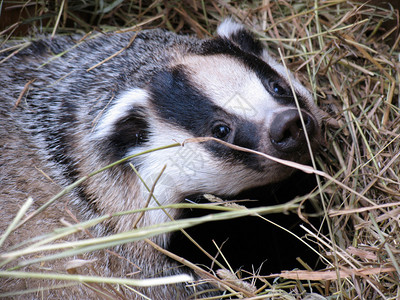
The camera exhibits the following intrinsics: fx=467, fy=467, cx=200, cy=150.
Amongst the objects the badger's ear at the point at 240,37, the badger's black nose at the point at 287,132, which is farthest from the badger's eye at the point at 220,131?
the badger's ear at the point at 240,37

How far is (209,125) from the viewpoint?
2990 millimetres

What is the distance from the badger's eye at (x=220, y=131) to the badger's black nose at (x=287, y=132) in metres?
0.31

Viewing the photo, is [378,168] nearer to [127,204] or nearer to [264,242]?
[264,242]

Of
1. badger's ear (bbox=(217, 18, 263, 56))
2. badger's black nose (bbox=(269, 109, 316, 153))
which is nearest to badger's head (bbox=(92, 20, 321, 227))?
badger's black nose (bbox=(269, 109, 316, 153))

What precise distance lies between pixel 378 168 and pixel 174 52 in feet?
5.77

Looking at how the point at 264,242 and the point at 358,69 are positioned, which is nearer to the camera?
the point at 264,242

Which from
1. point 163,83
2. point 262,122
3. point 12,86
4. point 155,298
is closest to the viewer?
point 262,122

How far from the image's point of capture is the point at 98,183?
3.26 meters

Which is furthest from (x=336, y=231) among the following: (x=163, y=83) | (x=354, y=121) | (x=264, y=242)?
(x=163, y=83)

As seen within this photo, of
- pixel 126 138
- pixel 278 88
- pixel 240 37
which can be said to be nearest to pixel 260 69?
pixel 278 88

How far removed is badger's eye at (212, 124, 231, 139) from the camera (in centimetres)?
299

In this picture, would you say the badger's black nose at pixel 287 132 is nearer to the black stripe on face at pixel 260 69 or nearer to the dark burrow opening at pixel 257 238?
the black stripe on face at pixel 260 69

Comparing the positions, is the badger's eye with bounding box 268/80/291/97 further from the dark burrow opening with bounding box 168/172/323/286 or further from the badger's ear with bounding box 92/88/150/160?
the badger's ear with bounding box 92/88/150/160

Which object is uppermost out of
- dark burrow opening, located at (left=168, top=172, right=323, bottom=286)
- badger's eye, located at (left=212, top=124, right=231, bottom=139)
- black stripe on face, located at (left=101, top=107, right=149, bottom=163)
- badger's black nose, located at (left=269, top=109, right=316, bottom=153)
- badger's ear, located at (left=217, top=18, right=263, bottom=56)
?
badger's ear, located at (left=217, top=18, right=263, bottom=56)
